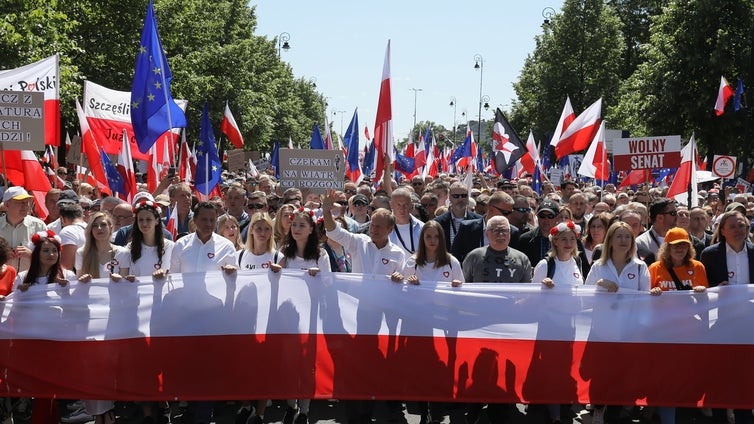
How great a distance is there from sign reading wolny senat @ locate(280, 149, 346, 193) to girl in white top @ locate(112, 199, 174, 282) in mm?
1736

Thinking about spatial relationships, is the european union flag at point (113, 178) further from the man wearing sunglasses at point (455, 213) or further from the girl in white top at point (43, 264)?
the girl in white top at point (43, 264)

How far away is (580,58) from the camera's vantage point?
5475 centimetres

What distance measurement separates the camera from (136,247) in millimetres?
7473

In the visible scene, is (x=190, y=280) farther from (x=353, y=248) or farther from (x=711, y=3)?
(x=711, y=3)

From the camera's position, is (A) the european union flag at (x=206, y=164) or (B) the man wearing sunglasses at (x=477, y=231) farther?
(A) the european union flag at (x=206, y=164)

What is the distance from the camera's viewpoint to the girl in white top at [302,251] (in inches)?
297

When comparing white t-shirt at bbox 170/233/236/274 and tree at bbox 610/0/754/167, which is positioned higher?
tree at bbox 610/0/754/167

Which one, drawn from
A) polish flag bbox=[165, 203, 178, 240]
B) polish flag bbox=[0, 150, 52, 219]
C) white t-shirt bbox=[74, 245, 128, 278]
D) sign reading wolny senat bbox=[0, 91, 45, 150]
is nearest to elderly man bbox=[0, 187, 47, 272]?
polish flag bbox=[165, 203, 178, 240]

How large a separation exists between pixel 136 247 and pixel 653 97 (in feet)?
103

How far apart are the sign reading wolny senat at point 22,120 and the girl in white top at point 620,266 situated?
19.6 feet

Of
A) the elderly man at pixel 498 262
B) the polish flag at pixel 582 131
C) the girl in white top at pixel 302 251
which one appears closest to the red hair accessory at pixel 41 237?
the girl in white top at pixel 302 251

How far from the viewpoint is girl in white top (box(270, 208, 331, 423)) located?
7.55 metres

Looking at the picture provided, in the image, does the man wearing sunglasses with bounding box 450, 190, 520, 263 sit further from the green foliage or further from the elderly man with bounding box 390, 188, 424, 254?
the green foliage

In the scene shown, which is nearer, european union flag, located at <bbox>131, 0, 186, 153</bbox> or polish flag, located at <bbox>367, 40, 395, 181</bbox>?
polish flag, located at <bbox>367, 40, 395, 181</bbox>
